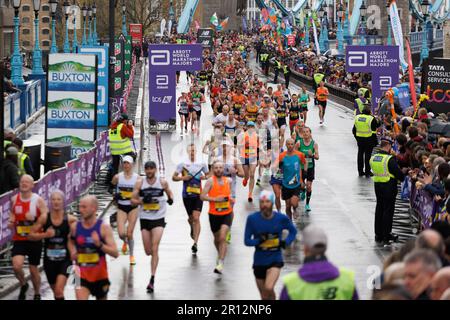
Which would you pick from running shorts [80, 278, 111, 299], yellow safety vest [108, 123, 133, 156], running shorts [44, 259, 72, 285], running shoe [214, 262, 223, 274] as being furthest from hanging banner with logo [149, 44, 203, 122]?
running shorts [80, 278, 111, 299]

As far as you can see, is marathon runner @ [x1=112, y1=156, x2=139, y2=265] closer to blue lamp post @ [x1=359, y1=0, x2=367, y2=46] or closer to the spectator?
the spectator

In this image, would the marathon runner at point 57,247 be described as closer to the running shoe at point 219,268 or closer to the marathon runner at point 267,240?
the marathon runner at point 267,240

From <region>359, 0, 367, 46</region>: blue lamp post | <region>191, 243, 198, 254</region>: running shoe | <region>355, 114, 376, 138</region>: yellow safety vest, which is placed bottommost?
<region>191, 243, 198, 254</region>: running shoe

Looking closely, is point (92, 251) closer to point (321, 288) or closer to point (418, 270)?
point (321, 288)

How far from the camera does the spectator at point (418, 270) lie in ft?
31.1

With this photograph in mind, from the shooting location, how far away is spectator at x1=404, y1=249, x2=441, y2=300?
31.1 ft

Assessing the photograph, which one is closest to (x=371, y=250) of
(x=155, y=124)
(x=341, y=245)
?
(x=341, y=245)

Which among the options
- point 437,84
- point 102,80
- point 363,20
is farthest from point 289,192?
point 363,20

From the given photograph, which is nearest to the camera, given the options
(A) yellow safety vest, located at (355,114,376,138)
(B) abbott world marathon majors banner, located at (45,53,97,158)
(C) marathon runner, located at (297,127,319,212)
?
(C) marathon runner, located at (297,127,319,212)

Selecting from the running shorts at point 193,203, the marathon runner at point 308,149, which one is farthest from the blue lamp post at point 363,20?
the running shorts at point 193,203

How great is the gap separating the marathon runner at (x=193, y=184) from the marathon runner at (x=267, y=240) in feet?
17.5

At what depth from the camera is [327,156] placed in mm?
34625

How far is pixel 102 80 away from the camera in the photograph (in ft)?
116

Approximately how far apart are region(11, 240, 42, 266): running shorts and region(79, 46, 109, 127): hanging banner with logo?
20.3 meters
